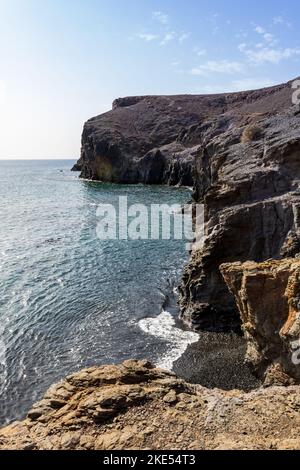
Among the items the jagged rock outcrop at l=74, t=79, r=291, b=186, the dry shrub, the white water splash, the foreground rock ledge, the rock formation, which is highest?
the jagged rock outcrop at l=74, t=79, r=291, b=186

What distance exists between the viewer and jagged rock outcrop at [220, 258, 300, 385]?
14.2 meters

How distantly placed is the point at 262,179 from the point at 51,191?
251 feet

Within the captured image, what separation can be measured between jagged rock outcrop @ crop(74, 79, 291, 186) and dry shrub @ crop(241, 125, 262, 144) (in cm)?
4824

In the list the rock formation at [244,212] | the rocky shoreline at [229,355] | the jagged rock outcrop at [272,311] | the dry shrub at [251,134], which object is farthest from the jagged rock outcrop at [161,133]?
the jagged rock outcrop at [272,311]

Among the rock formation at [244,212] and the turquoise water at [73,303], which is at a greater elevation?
the rock formation at [244,212]

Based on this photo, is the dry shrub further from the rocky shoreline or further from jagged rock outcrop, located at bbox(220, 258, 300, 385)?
jagged rock outcrop, located at bbox(220, 258, 300, 385)

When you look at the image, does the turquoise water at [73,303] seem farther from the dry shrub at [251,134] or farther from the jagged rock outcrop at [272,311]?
the dry shrub at [251,134]

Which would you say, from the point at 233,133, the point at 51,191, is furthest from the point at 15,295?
the point at 51,191

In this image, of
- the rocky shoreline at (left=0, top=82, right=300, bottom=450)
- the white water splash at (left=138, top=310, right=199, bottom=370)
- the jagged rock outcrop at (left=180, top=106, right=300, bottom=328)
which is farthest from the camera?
the jagged rock outcrop at (left=180, top=106, right=300, bottom=328)

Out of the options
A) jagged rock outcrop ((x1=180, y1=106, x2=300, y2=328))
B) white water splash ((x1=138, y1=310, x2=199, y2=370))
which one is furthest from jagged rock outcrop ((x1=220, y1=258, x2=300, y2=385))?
jagged rock outcrop ((x1=180, y1=106, x2=300, y2=328))

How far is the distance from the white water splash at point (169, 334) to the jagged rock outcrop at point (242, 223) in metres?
1.01

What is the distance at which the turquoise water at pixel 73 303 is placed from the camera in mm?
21078

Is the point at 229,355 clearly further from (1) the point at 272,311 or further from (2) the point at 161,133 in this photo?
(2) the point at 161,133

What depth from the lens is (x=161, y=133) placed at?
133625 millimetres
